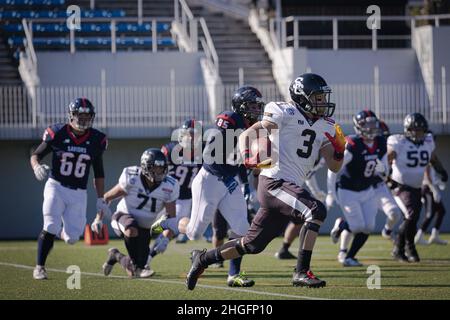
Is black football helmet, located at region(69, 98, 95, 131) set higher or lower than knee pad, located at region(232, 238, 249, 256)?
higher

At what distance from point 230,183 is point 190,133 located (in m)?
2.41

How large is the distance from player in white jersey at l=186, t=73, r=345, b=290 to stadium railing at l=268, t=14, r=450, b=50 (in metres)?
16.0

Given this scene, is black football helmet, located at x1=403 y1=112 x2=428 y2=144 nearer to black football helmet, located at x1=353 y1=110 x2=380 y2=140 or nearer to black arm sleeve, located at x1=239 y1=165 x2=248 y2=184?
black football helmet, located at x1=353 y1=110 x2=380 y2=140

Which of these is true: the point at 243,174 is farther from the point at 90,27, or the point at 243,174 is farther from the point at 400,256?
the point at 90,27

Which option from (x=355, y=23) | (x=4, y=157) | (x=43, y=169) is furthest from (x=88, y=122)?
(x=355, y=23)

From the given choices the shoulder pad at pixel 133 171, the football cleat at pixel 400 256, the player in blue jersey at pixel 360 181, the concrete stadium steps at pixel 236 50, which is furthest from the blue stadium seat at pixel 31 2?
the football cleat at pixel 400 256

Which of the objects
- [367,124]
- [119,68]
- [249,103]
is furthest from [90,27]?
[249,103]

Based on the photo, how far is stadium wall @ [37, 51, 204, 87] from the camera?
23297mm

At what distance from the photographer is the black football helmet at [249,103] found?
10.2 m

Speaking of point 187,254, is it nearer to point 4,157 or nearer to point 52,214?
point 52,214

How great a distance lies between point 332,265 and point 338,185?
3.48 ft

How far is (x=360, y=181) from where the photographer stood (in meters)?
12.6

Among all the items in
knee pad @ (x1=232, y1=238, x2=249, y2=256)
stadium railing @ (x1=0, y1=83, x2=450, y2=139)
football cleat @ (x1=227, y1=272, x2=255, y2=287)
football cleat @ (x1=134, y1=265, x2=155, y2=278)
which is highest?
stadium railing @ (x1=0, y1=83, x2=450, y2=139)

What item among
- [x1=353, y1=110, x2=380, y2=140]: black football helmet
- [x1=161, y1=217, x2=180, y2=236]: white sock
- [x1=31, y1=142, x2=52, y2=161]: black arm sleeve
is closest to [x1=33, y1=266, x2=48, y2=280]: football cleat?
[x1=31, y1=142, x2=52, y2=161]: black arm sleeve
